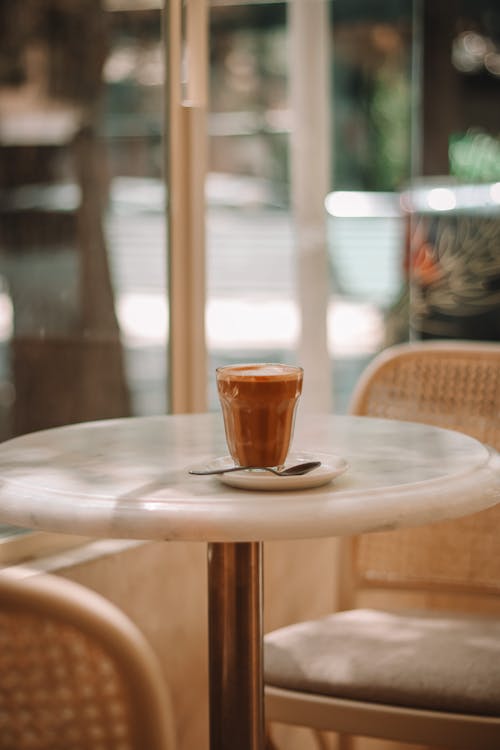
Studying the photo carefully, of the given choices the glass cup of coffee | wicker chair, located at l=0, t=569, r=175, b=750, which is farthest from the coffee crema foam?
wicker chair, located at l=0, t=569, r=175, b=750

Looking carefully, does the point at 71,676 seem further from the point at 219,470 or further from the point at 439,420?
the point at 439,420

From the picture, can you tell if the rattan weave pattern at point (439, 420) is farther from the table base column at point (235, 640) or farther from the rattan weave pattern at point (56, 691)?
the rattan weave pattern at point (56, 691)

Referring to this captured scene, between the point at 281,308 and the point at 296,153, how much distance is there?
1.29ft

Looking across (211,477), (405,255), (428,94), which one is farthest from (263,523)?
(428,94)

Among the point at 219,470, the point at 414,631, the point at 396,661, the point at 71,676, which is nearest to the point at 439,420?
the point at 414,631

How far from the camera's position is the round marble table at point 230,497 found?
90 cm

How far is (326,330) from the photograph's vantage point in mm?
2598

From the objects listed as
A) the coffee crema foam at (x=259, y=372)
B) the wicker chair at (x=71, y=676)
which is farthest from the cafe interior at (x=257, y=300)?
the coffee crema foam at (x=259, y=372)

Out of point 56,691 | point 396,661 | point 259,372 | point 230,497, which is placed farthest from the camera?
point 396,661

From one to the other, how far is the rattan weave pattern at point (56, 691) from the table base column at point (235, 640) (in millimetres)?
369

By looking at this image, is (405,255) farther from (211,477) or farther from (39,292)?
(211,477)

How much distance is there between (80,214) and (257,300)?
67 cm

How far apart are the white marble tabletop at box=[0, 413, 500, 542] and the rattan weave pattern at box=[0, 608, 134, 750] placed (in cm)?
15

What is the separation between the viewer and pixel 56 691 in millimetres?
761
